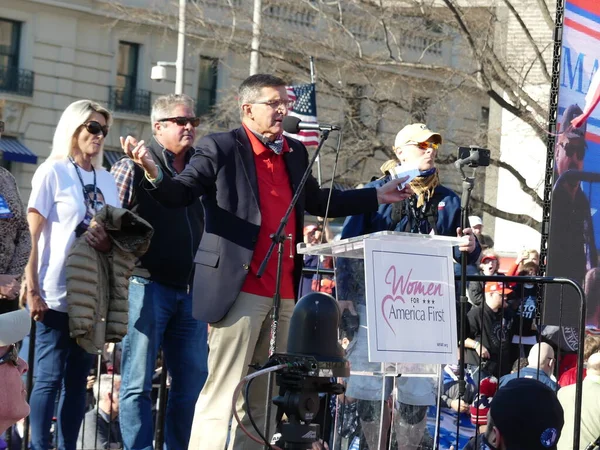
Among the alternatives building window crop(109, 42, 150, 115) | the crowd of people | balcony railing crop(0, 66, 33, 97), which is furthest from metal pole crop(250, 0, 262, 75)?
the crowd of people

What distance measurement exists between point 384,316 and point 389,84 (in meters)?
16.4

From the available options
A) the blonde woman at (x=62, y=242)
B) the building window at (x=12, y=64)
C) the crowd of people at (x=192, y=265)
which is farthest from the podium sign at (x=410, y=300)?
the building window at (x=12, y=64)

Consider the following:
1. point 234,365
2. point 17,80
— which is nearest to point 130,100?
point 17,80

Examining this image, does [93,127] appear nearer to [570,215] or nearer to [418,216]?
[418,216]

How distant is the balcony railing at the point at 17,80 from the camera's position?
107 ft

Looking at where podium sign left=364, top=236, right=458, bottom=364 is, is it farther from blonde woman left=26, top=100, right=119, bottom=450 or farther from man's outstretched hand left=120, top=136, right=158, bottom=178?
blonde woman left=26, top=100, right=119, bottom=450

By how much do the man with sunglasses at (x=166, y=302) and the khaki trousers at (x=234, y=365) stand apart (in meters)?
0.61

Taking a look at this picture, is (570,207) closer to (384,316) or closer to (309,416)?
(384,316)

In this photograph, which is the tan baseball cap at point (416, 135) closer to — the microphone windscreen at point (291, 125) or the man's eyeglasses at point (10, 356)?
the microphone windscreen at point (291, 125)

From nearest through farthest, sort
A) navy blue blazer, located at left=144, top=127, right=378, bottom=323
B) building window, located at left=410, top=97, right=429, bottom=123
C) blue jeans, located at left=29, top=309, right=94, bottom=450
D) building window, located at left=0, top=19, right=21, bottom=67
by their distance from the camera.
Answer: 1. navy blue blazer, located at left=144, top=127, right=378, bottom=323
2. blue jeans, located at left=29, top=309, right=94, bottom=450
3. building window, located at left=410, top=97, right=429, bottom=123
4. building window, located at left=0, top=19, right=21, bottom=67

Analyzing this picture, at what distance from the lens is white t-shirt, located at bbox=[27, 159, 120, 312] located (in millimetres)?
7082

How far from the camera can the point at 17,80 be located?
108 ft

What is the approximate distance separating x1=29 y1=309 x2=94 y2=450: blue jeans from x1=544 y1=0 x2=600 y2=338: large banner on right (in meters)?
3.49

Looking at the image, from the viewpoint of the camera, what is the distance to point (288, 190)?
671cm
